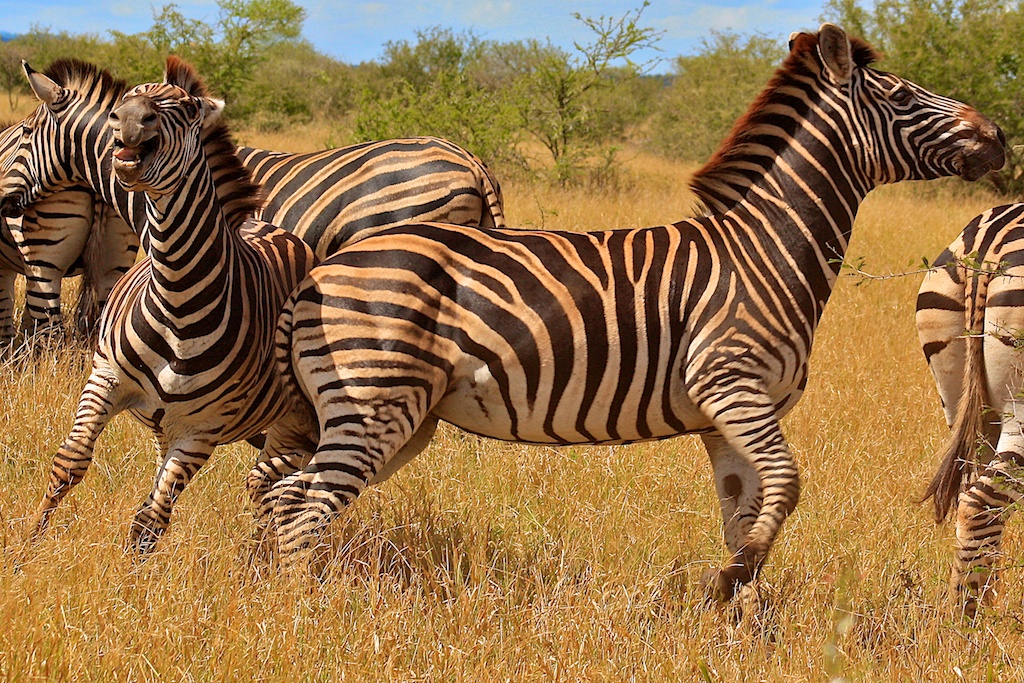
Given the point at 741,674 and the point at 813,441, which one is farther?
the point at 813,441

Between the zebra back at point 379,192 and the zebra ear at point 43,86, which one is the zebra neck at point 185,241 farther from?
the zebra back at point 379,192

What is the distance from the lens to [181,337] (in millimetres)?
3848

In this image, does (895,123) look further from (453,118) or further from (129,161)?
(453,118)

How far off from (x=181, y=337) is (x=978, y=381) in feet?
10.7

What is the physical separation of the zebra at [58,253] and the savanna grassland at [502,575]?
0.58 metres

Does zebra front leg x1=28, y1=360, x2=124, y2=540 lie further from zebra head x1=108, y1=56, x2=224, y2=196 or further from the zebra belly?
the zebra belly

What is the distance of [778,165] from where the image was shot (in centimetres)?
420

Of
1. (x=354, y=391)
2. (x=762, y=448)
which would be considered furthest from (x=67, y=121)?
(x=762, y=448)

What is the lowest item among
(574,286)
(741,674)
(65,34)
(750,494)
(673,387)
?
(741,674)

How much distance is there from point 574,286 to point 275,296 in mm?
1333

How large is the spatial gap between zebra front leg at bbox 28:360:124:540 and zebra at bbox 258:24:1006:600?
693mm

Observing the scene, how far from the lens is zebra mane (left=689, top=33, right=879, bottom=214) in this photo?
13.9 feet

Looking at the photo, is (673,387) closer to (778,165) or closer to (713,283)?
(713,283)

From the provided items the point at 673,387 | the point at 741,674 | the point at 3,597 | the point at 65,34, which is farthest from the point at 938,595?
the point at 65,34
